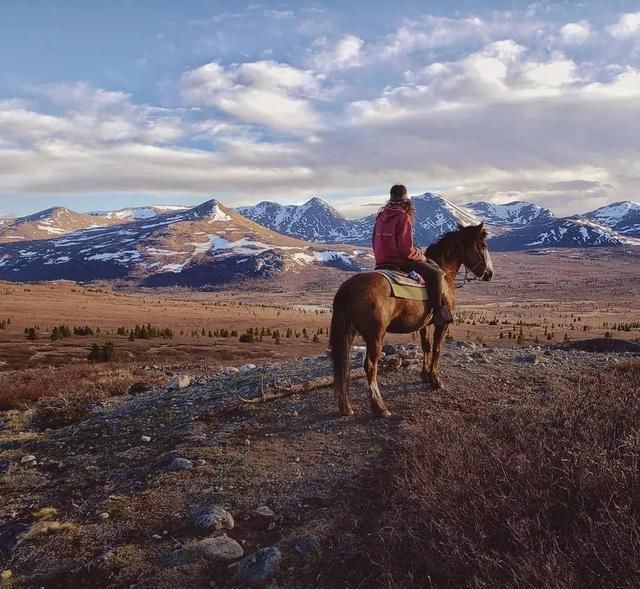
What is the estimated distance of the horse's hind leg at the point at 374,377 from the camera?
344 inches

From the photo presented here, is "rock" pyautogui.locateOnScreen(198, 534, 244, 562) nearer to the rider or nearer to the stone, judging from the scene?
the rider

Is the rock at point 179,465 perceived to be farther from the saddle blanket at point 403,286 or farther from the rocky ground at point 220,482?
the saddle blanket at point 403,286

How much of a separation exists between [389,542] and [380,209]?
252 inches

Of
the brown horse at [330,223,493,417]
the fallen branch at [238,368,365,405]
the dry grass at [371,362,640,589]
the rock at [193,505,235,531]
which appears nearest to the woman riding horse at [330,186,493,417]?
the brown horse at [330,223,493,417]

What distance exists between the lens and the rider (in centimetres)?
949

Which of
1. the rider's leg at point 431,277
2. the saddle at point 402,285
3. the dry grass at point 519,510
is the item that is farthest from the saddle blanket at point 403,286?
the dry grass at point 519,510

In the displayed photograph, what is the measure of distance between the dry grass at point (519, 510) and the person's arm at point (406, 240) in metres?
4.09

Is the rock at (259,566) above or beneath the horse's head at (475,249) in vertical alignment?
beneath

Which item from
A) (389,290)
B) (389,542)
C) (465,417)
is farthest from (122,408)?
(389,542)

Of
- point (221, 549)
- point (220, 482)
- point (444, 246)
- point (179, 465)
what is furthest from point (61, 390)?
point (221, 549)

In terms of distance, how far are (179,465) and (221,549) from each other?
2.28m

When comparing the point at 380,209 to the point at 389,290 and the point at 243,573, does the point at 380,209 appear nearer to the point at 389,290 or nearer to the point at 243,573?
the point at 389,290

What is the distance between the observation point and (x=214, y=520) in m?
5.63

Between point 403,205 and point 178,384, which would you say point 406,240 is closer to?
point 403,205
